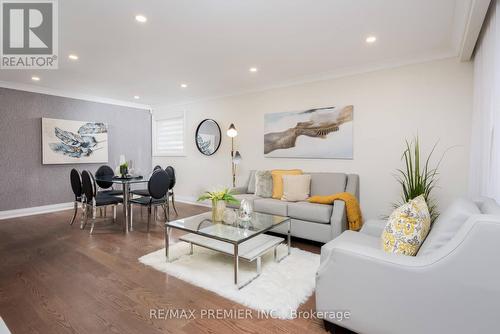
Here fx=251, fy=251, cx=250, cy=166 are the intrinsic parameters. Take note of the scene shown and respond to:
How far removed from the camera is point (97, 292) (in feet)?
6.98

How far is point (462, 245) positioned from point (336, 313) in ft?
2.65

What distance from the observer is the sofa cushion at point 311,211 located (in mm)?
3145

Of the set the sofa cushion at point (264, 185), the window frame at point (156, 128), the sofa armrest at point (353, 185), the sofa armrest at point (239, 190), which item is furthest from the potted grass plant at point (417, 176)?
the window frame at point (156, 128)

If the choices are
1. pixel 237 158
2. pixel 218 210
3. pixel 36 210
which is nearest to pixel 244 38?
pixel 218 210

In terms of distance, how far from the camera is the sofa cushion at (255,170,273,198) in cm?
405

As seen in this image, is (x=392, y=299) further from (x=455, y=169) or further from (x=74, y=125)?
(x=74, y=125)

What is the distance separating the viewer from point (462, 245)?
1.22m

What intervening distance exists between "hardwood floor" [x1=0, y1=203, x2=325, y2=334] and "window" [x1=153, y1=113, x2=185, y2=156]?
324 centimetres

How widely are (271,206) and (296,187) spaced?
1.62ft

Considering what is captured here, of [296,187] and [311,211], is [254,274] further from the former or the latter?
[296,187]

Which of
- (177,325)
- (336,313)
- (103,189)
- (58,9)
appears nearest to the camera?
(336,313)

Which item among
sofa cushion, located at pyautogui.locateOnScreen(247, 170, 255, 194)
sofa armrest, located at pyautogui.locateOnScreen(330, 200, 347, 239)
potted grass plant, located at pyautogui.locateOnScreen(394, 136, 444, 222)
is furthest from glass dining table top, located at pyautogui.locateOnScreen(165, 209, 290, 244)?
potted grass plant, located at pyautogui.locateOnScreen(394, 136, 444, 222)

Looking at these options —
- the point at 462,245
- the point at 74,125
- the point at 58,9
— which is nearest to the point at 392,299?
the point at 462,245

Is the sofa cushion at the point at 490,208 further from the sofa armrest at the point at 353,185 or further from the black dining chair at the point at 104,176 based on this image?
the black dining chair at the point at 104,176
